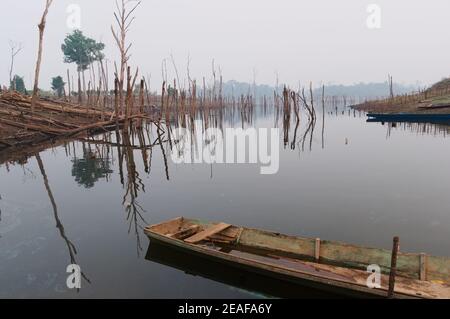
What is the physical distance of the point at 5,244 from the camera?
737 centimetres

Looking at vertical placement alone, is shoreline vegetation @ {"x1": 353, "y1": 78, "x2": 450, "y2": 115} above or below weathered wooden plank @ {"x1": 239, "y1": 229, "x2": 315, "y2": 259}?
above

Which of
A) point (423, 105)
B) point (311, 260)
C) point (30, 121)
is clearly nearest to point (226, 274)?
point (311, 260)

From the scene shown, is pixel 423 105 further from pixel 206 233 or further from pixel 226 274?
pixel 226 274

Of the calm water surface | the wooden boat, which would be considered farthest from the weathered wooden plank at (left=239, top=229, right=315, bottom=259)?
the calm water surface

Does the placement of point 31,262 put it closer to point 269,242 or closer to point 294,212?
point 269,242

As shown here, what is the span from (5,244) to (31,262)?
1307 mm

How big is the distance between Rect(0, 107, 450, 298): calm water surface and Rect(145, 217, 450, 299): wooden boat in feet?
1.77

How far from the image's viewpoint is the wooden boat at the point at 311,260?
4.70 meters

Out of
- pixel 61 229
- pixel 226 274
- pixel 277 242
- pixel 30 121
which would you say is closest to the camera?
pixel 226 274

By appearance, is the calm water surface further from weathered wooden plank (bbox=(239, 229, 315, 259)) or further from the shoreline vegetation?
the shoreline vegetation

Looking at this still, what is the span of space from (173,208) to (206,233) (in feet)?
9.97

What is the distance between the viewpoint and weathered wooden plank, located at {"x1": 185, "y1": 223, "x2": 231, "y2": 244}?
20.9ft

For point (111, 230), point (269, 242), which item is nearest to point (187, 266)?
point (269, 242)

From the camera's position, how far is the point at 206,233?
6.67 meters
